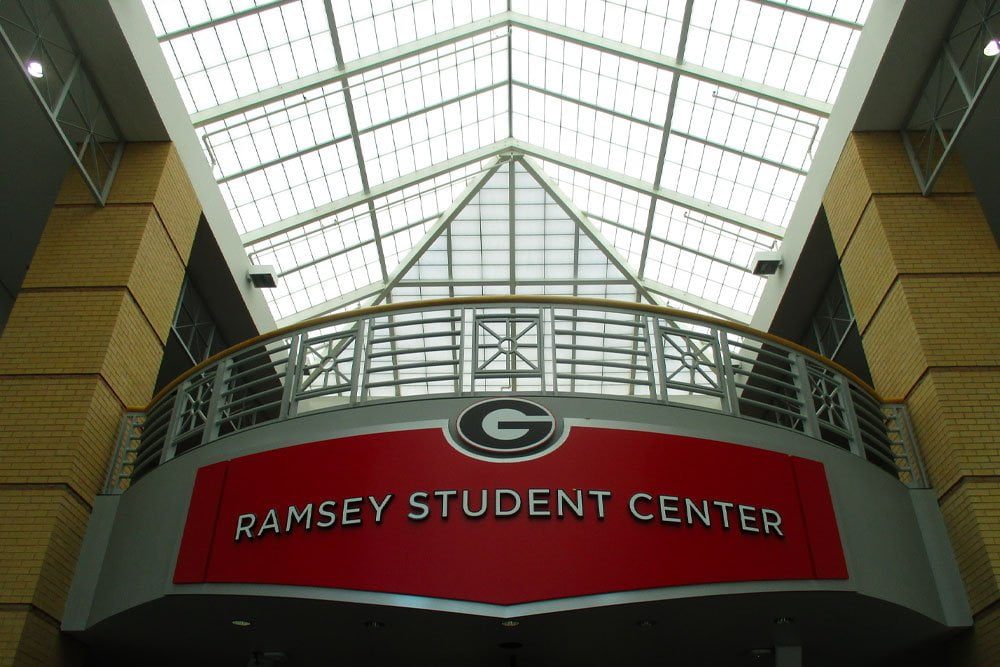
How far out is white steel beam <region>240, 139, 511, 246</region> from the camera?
25.5m

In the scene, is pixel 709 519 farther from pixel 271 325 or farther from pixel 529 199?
pixel 529 199

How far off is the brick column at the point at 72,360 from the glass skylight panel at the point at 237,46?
15.3 ft

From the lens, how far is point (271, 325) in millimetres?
22844

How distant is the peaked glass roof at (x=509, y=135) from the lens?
2127 cm

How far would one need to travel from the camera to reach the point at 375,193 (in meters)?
27.0

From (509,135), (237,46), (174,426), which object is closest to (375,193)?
(509,135)

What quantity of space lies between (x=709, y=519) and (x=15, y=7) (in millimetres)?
13672

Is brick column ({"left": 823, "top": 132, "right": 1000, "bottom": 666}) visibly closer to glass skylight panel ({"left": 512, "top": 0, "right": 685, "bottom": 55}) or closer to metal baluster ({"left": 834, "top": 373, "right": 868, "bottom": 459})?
metal baluster ({"left": 834, "top": 373, "right": 868, "bottom": 459})

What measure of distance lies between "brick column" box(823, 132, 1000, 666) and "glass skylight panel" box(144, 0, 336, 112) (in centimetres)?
1318

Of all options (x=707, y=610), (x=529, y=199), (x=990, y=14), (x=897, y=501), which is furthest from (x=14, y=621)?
(x=529, y=199)

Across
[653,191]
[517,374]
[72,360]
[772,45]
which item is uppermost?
[653,191]

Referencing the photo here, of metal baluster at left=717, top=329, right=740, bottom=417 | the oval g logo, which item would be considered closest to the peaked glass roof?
metal baluster at left=717, top=329, right=740, bottom=417

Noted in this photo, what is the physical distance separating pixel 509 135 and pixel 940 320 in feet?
57.7

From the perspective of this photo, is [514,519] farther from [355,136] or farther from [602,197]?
[602,197]
